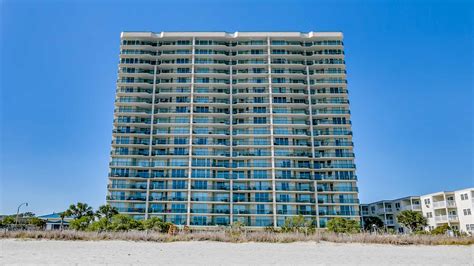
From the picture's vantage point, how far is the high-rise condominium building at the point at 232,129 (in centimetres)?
7200

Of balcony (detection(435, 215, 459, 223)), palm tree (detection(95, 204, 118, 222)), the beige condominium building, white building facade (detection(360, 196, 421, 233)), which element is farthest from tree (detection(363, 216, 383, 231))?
palm tree (detection(95, 204, 118, 222))

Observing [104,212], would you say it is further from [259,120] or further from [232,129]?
[259,120]

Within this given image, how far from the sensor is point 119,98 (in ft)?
261

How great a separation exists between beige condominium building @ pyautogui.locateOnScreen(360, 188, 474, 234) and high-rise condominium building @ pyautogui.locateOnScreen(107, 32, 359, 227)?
58.6 feet

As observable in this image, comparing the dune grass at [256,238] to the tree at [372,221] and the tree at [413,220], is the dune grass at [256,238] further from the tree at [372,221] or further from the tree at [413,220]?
the tree at [372,221]

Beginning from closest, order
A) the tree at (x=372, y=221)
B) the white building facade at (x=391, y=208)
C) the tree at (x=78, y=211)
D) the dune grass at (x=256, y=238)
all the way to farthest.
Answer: the dune grass at (x=256, y=238) → the tree at (x=78, y=211) → the tree at (x=372, y=221) → the white building facade at (x=391, y=208)

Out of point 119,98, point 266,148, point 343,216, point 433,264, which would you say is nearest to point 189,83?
point 119,98

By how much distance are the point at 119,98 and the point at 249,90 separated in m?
28.0

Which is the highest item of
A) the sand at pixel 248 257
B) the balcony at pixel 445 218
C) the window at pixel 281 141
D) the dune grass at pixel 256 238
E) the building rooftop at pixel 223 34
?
the building rooftop at pixel 223 34

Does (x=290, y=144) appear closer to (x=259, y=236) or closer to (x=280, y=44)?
(x=280, y=44)

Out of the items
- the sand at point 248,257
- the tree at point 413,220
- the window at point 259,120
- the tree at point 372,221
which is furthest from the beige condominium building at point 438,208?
the sand at point 248,257

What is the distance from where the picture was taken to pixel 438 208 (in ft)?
245

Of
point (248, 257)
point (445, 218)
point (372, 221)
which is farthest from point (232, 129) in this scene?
point (248, 257)

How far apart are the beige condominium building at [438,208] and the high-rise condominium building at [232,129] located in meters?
17.9
